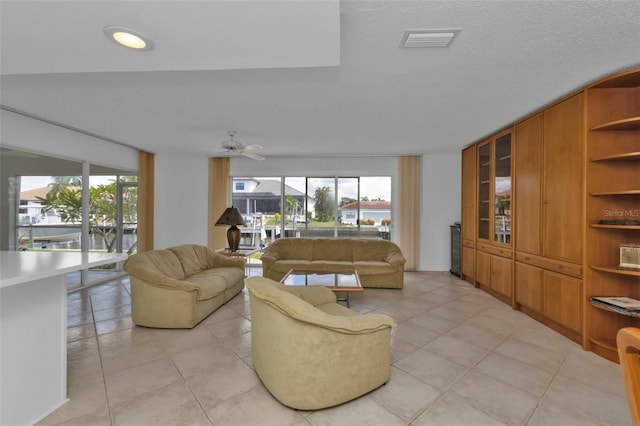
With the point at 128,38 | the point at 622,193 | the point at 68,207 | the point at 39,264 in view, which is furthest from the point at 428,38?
the point at 68,207

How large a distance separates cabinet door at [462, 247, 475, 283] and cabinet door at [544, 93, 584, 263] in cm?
173

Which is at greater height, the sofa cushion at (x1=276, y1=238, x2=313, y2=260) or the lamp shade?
the lamp shade

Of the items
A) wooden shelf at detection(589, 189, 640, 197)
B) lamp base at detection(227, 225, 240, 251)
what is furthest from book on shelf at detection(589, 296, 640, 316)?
lamp base at detection(227, 225, 240, 251)

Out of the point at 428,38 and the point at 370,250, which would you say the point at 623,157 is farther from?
the point at 370,250

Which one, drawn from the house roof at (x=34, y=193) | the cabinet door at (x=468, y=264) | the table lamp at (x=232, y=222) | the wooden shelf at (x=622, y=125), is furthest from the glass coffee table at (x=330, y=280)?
the house roof at (x=34, y=193)

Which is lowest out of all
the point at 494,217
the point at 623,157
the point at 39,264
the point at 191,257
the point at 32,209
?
the point at 191,257

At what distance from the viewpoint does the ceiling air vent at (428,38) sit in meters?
1.85

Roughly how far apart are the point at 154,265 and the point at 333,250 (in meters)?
3.02

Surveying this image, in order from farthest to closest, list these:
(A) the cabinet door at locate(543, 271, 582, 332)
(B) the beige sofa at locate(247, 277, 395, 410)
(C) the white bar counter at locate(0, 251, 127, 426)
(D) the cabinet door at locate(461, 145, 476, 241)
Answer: (D) the cabinet door at locate(461, 145, 476, 241) < (A) the cabinet door at locate(543, 271, 582, 332) < (B) the beige sofa at locate(247, 277, 395, 410) < (C) the white bar counter at locate(0, 251, 127, 426)

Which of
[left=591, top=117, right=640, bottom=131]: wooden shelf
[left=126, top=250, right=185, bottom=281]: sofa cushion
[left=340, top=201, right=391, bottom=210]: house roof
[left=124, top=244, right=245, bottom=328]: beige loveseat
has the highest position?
[left=591, top=117, right=640, bottom=131]: wooden shelf

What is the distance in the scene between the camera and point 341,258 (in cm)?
526

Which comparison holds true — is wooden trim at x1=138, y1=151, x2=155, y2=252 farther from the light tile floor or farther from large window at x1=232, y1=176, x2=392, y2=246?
the light tile floor

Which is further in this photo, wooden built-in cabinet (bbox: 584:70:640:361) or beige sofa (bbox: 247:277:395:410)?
wooden built-in cabinet (bbox: 584:70:640:361)

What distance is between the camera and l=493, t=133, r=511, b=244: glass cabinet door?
3.86 m
